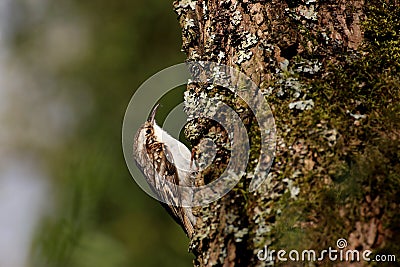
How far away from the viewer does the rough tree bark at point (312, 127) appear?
44.0 inches

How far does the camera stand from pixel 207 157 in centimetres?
140

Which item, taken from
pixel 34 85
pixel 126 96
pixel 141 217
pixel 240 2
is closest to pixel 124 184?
pixel 141 217

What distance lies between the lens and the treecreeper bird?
223 centimetres

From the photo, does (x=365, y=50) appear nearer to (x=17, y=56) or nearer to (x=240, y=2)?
(x=240, y=2)

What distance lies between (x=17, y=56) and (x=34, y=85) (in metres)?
0.25

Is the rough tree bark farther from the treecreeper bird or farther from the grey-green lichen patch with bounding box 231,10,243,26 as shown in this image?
the treecreeper bird

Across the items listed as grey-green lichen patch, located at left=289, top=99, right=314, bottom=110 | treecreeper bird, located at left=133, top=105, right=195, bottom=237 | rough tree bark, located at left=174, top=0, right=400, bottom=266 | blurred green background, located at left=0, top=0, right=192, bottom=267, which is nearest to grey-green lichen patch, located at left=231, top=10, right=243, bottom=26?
rough tree bark, located at left=174, top=0, right=400, bottom=266

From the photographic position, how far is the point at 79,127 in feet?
12.1

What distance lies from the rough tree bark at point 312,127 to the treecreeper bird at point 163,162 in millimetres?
740

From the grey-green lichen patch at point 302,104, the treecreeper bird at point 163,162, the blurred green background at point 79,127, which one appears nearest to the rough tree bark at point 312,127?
the grey-green lichen patch at point 302,104

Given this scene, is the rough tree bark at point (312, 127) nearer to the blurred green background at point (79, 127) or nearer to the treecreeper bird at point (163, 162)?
the treecreeper bird at point (163, 162)

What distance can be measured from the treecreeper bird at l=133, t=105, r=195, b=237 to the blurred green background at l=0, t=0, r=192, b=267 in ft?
0.67

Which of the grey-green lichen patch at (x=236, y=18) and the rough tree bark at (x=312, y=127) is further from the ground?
the grey-green lichen patch at (x=236, y=18)

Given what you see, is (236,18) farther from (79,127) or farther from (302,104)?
(79,127)
